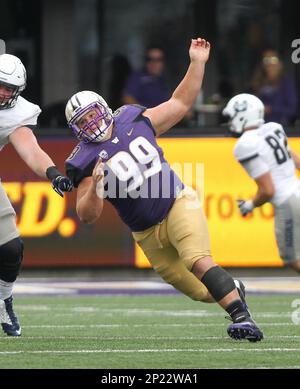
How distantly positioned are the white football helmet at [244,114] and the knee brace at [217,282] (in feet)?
5.93

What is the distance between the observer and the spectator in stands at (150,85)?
13.9 m

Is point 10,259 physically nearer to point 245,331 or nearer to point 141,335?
point 141,335

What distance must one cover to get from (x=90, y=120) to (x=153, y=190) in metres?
0.52

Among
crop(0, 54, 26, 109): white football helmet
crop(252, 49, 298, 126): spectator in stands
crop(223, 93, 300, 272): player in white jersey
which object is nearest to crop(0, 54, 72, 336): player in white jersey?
crop(0, 54, 26, 109): white football helmet

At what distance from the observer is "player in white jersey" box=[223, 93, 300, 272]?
28.9ft

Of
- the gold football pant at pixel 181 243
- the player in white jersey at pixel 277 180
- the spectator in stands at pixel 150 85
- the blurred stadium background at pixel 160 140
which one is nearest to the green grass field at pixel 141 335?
the gold football pant at pixel 181 243

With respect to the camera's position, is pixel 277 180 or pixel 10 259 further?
pixel 277 180

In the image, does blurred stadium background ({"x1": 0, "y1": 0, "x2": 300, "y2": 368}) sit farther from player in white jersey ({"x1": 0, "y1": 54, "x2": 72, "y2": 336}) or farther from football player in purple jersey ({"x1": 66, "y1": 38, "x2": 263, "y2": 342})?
football player in purple jersey ({"x1": 66, "y1": 38, "x2": 263, "y2": 342})

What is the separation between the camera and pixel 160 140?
44.3 ft

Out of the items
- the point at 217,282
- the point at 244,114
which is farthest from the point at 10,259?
the point at 244,114

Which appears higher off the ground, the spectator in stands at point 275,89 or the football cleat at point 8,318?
the football cleat at point 8,318

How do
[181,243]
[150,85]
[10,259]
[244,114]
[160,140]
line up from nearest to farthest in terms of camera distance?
1. [181,243]
2. [10,259]
3. [244,114]
4. [160,140]
5. [150,85]

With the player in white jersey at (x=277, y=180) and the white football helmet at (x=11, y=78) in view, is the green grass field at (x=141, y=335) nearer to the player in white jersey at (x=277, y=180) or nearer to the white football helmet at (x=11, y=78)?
the player in white jersey at (x=277, y=180)

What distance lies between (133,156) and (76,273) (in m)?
5.95
